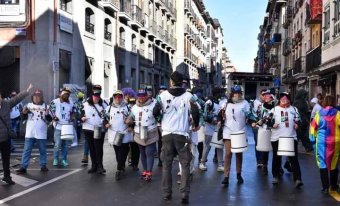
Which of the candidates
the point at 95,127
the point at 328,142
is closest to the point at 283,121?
the point at 328,142

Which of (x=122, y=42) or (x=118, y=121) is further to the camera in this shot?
(x=122, y=42)

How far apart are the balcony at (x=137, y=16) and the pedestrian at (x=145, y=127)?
26375mm

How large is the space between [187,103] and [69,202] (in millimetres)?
2315

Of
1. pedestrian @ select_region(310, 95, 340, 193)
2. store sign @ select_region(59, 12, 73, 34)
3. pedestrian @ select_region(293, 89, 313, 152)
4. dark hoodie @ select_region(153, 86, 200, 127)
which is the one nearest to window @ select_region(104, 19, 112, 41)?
store sign @ select_region(59, 12, 73, 34)

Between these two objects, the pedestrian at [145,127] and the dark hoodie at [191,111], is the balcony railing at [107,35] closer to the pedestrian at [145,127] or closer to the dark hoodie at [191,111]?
the pedestrian at [145,127]

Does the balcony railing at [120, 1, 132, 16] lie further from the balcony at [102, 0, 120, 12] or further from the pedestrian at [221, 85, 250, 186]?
the pedestrian at [221, 85, 250, 186]

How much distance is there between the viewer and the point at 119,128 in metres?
9.65

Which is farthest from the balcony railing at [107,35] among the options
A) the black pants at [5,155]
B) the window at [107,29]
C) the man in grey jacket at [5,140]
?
the black pants at [5,155]

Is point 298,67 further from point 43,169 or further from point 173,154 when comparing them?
point 173,154

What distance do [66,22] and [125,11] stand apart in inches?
409

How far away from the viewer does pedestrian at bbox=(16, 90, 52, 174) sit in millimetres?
10148

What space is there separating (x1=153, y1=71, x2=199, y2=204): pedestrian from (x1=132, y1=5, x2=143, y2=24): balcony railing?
2862 centimetres

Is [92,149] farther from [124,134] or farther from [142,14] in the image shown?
[142,14]

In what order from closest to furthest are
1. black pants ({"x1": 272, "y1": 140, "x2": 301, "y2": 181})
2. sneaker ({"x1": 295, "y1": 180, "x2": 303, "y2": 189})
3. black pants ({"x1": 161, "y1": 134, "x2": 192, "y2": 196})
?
1. black pants ({"x1": 161, "y1": 134, "x2": 192, "y2": 196})
2. sneaker ({"x1": 295, "y1": 180, "x2": 303, "y2": 189})
3. black pants ({"x1": 272, "y1": 140, "x2": 301, "y2": 181})
